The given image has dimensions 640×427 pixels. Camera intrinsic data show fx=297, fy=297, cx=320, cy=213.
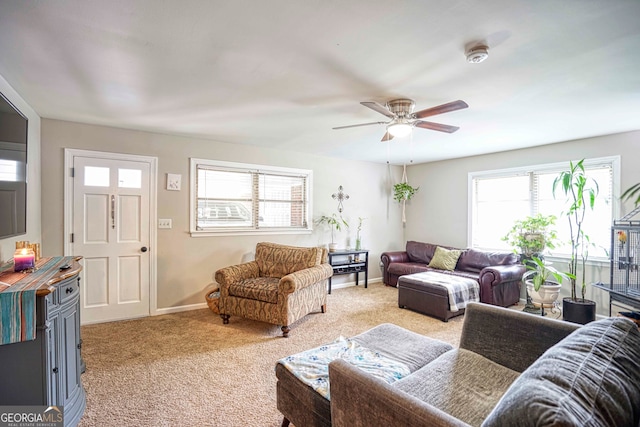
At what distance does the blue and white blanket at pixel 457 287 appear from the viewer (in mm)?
3758

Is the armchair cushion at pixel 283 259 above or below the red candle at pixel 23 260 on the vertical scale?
below

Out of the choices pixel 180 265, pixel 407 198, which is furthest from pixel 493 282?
pixel 180 265

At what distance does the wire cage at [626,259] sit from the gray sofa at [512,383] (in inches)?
91.2

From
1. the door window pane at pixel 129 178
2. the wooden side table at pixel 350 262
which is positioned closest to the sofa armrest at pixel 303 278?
the wooden side table at pixel 350 262

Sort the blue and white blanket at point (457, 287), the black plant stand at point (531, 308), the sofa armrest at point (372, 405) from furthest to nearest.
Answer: the black plant stand at point (531, 308), the blue and white blanket at point (457, 287), the sofa armrest at point (372, 405)

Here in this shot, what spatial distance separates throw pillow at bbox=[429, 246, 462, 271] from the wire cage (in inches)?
74.2

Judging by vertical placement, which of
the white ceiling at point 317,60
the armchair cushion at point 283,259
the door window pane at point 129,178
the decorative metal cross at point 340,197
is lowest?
the armchair cushion at point 283,259

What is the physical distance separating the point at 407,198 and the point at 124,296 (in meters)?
4.96

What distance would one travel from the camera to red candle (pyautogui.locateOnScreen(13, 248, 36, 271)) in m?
1.95

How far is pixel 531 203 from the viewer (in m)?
4.60

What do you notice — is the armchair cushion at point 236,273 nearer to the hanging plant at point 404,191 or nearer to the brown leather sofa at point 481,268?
the brown leather sofa at point 481,268

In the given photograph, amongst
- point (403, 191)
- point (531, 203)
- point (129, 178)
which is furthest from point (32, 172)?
point (531, 203)

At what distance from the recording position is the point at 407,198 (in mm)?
5980

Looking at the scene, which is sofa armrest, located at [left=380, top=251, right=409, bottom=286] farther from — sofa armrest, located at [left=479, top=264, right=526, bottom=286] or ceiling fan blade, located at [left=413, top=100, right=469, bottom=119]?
ceiling fan blade, located at [left=413, top=100, right=469, bottom=119]
